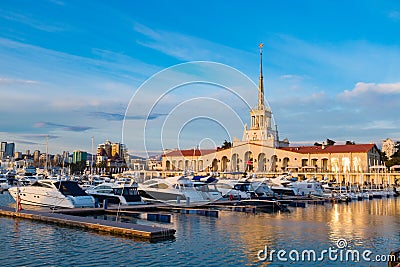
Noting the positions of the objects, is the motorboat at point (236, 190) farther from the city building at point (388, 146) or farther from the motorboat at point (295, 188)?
the city building at point (388, 146)

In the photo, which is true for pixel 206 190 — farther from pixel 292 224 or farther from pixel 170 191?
pixel 292 224

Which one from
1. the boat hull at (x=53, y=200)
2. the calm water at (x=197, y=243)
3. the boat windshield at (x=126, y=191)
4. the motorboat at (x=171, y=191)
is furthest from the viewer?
the motorboat at (x=171, y=191)

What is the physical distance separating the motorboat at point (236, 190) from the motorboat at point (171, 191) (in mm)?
4533

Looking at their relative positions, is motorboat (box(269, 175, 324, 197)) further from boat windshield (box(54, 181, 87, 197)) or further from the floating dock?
the floating dock

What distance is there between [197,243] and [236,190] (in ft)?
74.1

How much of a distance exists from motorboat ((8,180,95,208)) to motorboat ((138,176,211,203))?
6286 mm

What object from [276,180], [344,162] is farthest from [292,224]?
[344,162]

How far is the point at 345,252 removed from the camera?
16.1m

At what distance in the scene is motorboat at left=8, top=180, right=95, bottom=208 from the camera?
2698 centimetres

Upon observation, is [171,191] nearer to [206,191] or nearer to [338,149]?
[206,191]

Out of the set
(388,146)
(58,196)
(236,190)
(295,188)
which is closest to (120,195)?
(58,196)

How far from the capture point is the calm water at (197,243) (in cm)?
1406

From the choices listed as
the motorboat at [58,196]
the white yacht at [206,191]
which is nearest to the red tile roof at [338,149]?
the white yacht at [206,191]

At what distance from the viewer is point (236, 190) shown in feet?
130
